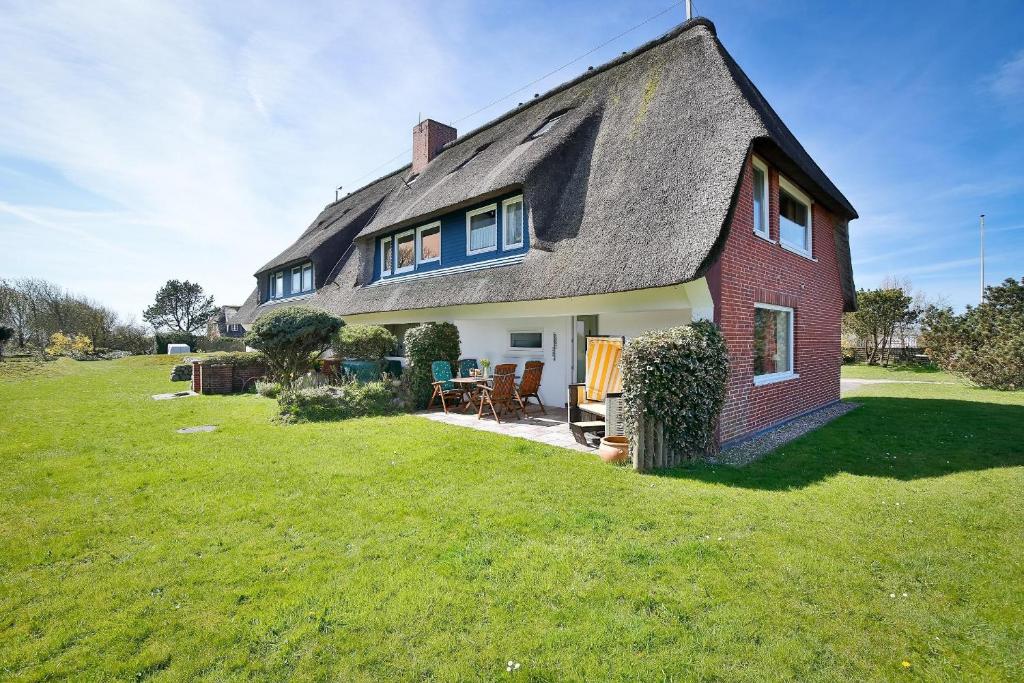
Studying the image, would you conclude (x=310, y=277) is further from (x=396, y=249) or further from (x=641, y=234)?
(x=641, y=234)

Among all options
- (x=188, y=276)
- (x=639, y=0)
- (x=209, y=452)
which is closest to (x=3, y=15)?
(x=209, y=452)

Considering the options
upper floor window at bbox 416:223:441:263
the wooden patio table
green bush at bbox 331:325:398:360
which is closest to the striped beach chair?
the wooden patio table

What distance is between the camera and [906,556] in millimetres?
3539

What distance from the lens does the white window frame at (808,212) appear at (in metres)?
9.24

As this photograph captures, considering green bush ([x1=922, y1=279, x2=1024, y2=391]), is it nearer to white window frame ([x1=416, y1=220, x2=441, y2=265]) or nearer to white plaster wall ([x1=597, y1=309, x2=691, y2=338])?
white plaster wall ([x1=597, y1=309, x2=691, y2=338])

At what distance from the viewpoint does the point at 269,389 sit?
42.5ft

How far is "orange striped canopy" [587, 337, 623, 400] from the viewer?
749 centimetres

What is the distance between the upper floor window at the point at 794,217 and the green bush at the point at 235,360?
Answer: 1465 cm

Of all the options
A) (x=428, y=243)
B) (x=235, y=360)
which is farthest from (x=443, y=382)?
(x=235, y=360)

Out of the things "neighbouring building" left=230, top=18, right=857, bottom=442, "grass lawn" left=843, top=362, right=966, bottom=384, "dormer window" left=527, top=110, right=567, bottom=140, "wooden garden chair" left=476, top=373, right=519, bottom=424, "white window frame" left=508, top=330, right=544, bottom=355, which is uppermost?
"dormer window" left=527, top=110, right=567, bottom=140

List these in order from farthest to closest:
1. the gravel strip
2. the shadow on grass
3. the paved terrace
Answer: the paved terrace < the gravel strip < the shadow on grass

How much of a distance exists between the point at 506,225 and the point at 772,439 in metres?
7.03

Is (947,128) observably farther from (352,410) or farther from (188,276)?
(188,276)

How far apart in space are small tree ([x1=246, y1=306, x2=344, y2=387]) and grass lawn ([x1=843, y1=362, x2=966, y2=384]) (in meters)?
22.3
